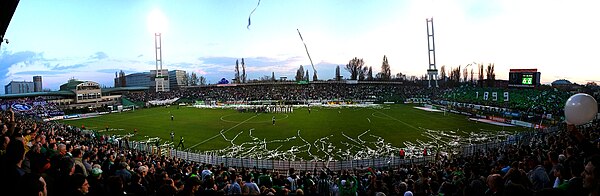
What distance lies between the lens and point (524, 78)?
56469 mm

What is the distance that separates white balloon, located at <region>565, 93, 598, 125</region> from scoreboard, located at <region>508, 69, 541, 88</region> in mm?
55043

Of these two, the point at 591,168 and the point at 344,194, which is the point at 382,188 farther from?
the point at 591,168

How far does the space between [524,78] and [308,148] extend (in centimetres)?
4856

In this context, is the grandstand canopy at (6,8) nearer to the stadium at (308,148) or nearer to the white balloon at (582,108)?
the stadium at (308,148)

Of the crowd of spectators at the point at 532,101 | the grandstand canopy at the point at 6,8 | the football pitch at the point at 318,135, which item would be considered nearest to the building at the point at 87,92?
the football pitch at the point at 318,135

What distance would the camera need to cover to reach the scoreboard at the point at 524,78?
182 feet

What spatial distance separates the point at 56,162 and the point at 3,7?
380 cm

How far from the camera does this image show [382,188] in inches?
333

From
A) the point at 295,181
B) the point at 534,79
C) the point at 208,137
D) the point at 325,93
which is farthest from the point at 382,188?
the point at 325,93

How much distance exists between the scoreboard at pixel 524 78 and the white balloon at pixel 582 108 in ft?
181

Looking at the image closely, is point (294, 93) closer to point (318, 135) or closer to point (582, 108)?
point (318, 135)

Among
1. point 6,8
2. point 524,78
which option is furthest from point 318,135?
point 524,78

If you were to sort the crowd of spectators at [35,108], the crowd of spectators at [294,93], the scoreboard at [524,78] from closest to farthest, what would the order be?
the crowd of spectators at [35,108] < the scoreboard at [524,78] < the crowd of spectators at [294,93]

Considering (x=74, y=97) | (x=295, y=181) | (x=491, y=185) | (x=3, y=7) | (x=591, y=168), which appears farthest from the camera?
(x=74, y=97)
